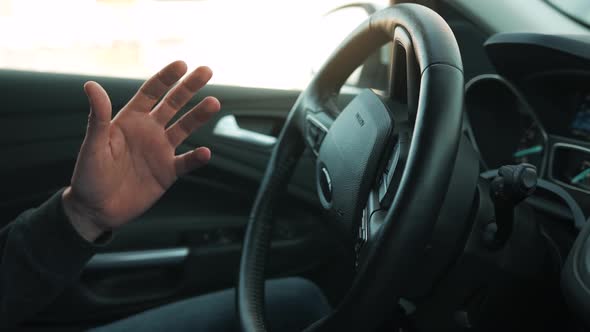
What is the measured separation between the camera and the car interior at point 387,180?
0.68m

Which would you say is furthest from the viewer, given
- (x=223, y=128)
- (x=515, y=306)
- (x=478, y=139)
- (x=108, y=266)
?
(x=223, y=128)

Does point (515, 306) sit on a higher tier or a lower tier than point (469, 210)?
lower

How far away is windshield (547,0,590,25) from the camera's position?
3.60 ft

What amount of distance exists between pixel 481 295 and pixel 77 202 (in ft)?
2.19

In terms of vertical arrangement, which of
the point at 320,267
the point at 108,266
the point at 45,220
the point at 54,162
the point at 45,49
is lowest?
the point at 320,267

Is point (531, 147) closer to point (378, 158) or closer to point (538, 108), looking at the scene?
point (538, 108)

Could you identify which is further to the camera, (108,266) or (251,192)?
(251,192)

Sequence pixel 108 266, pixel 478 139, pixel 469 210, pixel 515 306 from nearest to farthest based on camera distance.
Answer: pixel 469 210 < pixel 515 306 < pixel 478 139 < pixel 108 266

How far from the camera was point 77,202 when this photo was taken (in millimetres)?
904

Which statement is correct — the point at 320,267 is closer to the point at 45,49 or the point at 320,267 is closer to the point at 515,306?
the point at 515,306

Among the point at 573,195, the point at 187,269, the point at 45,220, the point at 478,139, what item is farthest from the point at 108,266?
the point at 573,195

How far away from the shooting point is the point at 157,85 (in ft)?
2.96

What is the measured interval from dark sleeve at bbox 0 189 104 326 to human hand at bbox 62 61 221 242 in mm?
24

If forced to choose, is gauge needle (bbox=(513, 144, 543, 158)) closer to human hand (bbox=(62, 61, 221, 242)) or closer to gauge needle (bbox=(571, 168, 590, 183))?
gauge needle (bbox=(571, 168, 590, 183))
